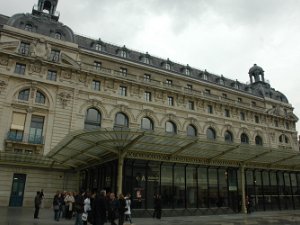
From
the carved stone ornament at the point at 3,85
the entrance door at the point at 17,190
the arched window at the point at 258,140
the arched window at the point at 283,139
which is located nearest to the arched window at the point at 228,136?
the arched window at the point at 258,140

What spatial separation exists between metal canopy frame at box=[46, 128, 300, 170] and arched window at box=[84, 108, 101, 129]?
5.50m

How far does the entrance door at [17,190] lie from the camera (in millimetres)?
24827

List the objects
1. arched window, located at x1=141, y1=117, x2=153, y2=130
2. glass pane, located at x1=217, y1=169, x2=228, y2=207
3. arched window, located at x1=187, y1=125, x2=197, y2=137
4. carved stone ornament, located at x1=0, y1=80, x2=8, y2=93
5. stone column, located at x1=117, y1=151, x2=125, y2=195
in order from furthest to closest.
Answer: arched window, located at x1=187, y1=125, x2=197, y2=137
arched window, located at x1=141, y1=117, x2=153, y2=130
carved stone ornament, located at x1=0, y1=80, x2=8, y2=93
glass pane, located at x1=217, y1=169, x2=228, y2=207
stone column, located at x1=117, y1=151, x2=125, y2=195

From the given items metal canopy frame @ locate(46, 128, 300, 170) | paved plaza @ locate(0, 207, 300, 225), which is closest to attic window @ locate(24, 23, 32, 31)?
metal canopy frame @ locate(46, 128, 300, 170)

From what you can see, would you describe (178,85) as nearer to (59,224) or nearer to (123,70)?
(123,70)

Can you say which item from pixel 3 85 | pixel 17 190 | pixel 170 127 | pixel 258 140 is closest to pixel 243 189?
pixel 170 127

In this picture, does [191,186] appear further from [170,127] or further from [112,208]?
[170,127]

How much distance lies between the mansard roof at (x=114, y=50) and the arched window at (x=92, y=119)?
8.19 m

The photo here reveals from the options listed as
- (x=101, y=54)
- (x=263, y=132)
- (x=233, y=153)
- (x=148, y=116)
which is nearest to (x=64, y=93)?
(x=101, y=54)

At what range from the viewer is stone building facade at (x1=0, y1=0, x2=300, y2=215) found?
1931 centimetres

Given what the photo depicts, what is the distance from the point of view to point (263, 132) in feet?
141

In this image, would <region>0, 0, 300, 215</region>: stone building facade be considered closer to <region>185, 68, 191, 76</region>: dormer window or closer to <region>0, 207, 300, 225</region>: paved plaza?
<region>185, 68, 191, 76</region>: dormer window

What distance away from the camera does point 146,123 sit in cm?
3328

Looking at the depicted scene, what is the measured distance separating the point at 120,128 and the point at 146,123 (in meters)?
18.1
